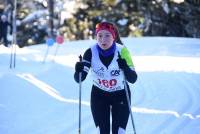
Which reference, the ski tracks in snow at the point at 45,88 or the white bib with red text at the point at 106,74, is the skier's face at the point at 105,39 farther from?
the ski tracks in snow at the point at 45,88

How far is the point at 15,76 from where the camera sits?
12031mm

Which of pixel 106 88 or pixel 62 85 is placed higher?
pixel 106 88

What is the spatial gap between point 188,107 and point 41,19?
23486 mm

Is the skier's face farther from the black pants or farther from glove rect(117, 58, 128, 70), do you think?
the black pants

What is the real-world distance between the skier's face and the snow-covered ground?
2.50m

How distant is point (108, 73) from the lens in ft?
17.9

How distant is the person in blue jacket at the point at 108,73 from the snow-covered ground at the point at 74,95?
1992 millimetres

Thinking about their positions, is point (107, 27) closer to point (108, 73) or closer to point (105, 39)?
point (105, 39)

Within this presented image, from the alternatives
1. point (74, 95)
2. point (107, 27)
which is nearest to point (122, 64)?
point (107, 27)

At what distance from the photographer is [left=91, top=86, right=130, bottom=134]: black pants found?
18.2ft

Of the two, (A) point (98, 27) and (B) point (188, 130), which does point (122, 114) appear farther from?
(B) point (188, 130)

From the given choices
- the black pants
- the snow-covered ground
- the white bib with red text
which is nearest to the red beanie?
the white bib with red text

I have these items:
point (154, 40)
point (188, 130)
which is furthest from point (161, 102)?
point (154, 40)

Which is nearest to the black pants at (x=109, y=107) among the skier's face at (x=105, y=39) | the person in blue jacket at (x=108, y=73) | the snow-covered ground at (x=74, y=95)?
the person in blue jacket at (x=108, y=73)
